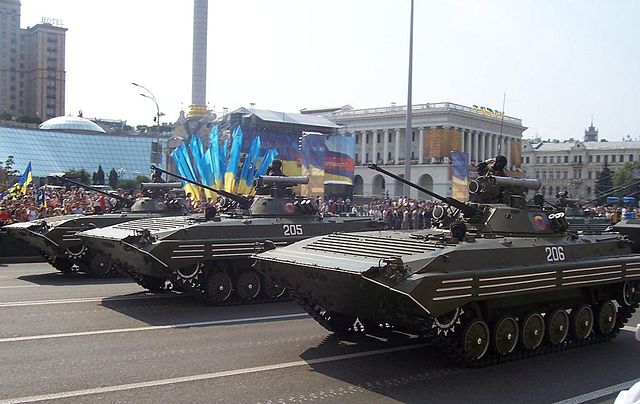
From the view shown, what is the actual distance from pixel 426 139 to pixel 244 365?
80294mm

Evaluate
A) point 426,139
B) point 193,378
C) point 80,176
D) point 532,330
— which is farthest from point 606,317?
point 426,139

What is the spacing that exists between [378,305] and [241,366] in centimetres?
179

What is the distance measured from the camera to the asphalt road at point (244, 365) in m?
7.59

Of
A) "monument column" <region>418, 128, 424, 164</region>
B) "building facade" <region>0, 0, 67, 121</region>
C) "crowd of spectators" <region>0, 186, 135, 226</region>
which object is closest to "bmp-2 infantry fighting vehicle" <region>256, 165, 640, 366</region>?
"crowd of spectators" <region>0, 186, 135, 226</region>

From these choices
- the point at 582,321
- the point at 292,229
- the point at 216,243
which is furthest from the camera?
the point at 292,229

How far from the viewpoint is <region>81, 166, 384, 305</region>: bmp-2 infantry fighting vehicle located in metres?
12.6

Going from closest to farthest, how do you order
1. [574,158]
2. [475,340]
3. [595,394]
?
[595,394] < [475,340] < [574,158]

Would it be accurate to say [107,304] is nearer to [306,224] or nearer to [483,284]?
[306,224]

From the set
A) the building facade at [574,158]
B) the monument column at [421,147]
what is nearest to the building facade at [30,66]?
the monument column at [421,147]

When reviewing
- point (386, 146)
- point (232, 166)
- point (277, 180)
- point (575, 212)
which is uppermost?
point (386, 146)

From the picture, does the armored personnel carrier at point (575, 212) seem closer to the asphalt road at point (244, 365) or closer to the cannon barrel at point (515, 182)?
the asphalt road at point (244, 365)

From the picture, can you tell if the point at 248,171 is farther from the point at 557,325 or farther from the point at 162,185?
the point at 557,325

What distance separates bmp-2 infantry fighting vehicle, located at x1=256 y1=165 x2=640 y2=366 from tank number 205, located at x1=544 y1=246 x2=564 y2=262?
0.05 feet

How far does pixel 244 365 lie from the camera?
28.4 feet
